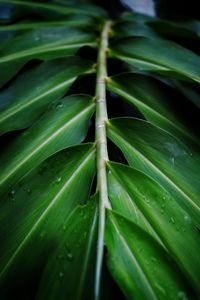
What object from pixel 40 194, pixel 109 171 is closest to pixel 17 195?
pixel 40 194

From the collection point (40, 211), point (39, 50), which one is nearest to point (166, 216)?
point (40, 211)

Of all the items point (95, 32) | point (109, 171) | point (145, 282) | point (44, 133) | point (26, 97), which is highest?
point (95, 32)

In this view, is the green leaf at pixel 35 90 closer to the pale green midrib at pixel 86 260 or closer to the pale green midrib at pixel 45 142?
the pale green midrib at pixel 45 142

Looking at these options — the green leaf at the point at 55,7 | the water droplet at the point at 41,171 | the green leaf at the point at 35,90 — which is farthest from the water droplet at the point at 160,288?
the green leaf at the point at 55,7

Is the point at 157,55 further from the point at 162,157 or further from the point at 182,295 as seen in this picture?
the point at 182,295

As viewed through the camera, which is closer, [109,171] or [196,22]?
[109,171]

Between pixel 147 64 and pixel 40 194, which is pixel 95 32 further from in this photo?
pixel 40 194

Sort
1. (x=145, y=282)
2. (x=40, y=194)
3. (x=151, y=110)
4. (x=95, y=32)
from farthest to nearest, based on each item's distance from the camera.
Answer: (x=95, y=32)
(x=151, y=110)
(x=40, y=194)
(x=145, y=282)
